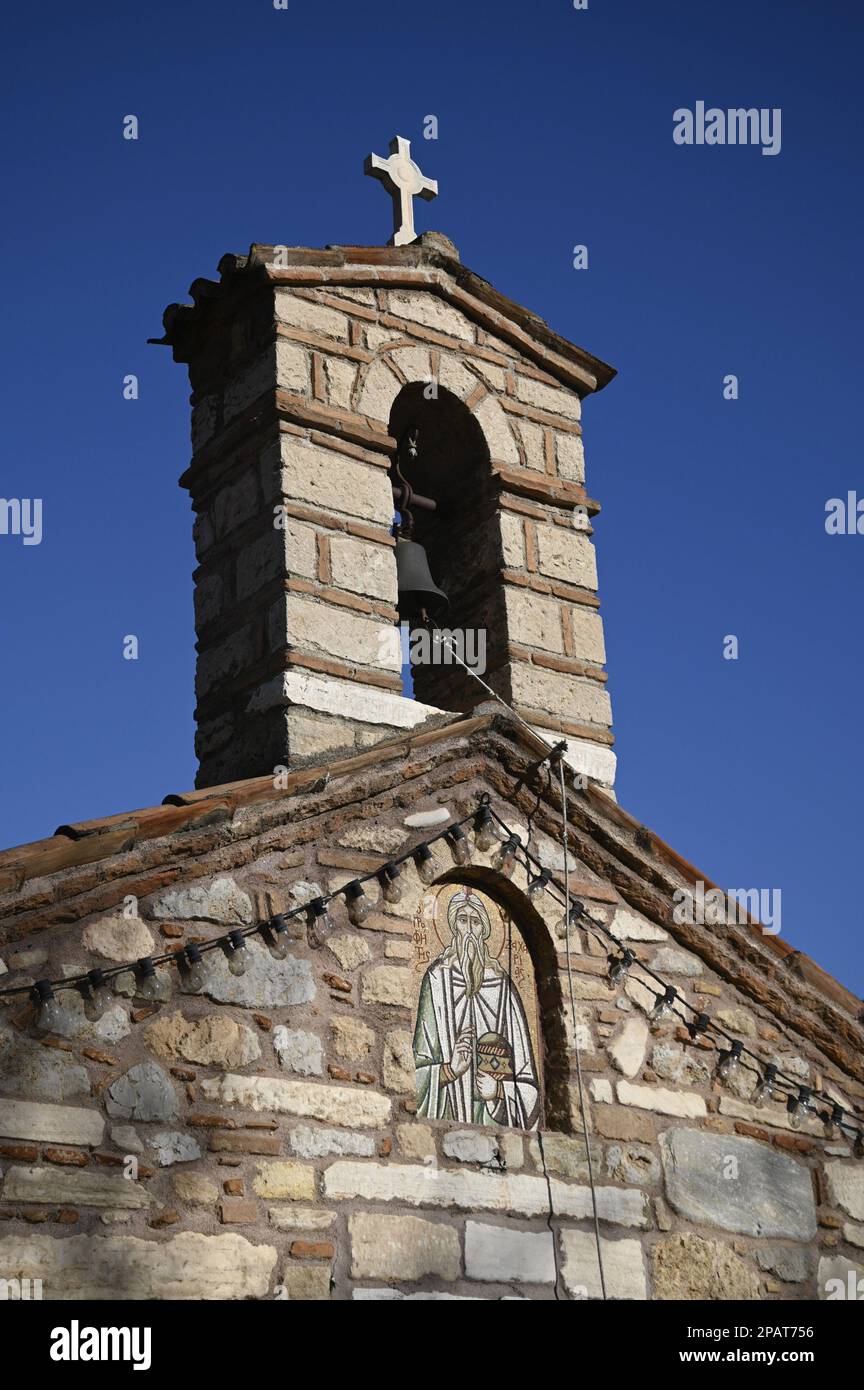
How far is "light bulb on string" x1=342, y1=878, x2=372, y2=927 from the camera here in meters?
5.45

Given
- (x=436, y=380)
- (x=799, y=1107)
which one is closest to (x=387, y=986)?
(x=799, y=1107)

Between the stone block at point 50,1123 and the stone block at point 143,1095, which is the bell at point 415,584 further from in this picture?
the stone block at point 50,1123

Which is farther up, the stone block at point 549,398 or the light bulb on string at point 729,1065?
the stone block at point 549,398

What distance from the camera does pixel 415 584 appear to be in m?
6.74

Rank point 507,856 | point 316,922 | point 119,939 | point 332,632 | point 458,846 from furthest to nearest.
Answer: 1. point 332,632
2. point 507,856
3. point 458,846
4. point 316,922
5. point 119,939

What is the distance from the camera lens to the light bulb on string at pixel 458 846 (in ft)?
18.9

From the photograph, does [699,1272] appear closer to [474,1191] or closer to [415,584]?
[474,1191]

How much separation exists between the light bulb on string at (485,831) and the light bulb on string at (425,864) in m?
0.20

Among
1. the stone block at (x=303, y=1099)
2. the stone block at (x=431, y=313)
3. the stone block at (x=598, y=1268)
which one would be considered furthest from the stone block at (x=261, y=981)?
the stone block at (x=431, y=313)

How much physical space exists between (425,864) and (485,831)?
290 millimetres

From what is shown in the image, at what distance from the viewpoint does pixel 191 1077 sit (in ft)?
16.1

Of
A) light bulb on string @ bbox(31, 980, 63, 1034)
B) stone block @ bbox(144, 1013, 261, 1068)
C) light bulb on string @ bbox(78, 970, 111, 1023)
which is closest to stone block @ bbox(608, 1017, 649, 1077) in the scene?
stone block @ bbox(144, 1013, 261, 1068)

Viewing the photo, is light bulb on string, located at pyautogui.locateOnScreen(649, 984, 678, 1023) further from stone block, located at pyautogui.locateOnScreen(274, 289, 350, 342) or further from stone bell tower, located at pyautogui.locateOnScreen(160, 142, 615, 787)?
stone block, located at pyautogui.locateOnScreen(274, 289, 350, 342)
